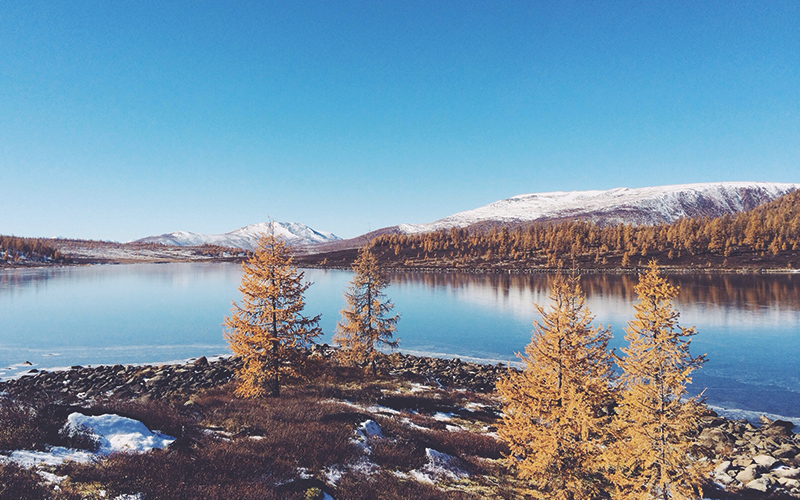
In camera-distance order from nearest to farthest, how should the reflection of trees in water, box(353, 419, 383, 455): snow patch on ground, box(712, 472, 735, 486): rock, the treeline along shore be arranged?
box(353, 419, 383, 455): snow patch on ground
box(712, 472, 735, 486): rock
the reflection of trees in water
the treeline along shore

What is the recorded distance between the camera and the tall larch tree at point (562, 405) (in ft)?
36.0

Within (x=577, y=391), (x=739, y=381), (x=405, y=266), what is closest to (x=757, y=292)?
(x=739, y=381)

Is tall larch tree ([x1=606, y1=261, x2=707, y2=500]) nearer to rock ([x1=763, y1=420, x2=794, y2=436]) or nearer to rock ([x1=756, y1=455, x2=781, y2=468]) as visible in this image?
rock ([x1=756, y1=455, x2=781, y2=468])

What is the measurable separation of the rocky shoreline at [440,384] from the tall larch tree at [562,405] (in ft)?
11.9

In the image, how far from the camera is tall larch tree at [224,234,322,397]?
1878 cm

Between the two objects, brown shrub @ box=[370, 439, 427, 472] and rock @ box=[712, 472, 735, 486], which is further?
rock @ box=[712, 472, 735, 486]

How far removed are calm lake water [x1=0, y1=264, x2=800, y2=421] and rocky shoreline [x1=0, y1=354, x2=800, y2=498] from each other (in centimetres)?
359

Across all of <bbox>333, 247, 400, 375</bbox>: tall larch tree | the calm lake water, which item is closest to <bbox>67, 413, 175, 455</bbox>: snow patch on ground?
<bbox>333, 247, 400, 375</bbox>: tall larch tree

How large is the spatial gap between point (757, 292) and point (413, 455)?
90.2m

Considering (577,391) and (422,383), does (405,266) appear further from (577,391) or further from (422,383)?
(577,391)

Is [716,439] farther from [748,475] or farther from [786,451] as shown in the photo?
[748,475]

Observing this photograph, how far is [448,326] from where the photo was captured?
166ft

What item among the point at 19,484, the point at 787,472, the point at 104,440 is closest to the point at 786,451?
the point at 787,472

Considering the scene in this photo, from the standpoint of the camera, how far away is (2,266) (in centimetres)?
15750
